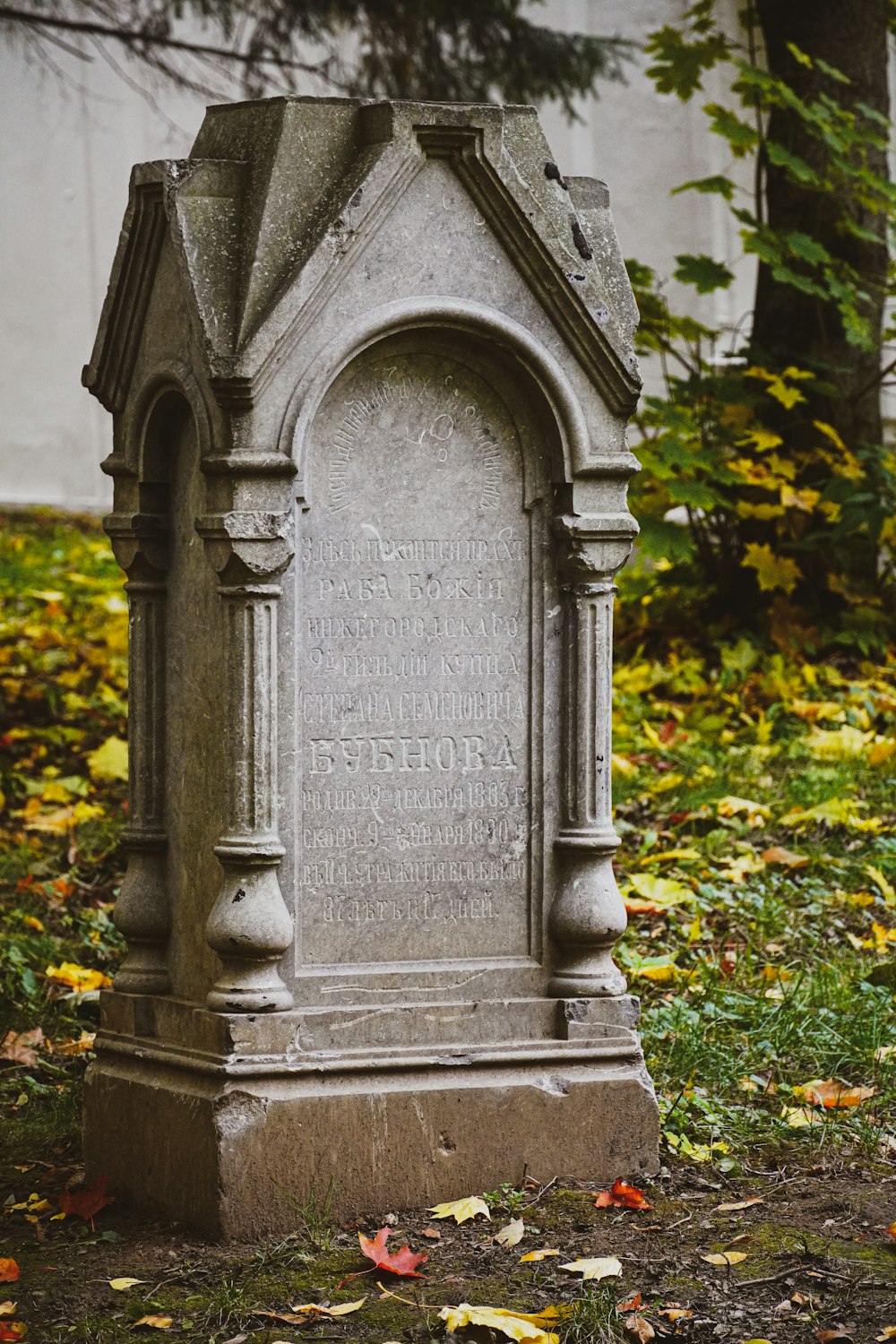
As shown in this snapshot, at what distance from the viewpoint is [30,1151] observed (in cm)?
433

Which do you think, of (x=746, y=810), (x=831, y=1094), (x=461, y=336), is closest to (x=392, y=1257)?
(x=831, y=1094)

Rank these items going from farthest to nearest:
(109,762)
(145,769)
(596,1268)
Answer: (109,762), (145,769), (596,1268)

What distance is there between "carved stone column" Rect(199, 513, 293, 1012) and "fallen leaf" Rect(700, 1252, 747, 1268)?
107 cm

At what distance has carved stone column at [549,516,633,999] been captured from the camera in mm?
3945

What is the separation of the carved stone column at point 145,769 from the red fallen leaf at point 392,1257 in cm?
89

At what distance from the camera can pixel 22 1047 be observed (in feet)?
16.1

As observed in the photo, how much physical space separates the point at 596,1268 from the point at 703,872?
2.71 metres

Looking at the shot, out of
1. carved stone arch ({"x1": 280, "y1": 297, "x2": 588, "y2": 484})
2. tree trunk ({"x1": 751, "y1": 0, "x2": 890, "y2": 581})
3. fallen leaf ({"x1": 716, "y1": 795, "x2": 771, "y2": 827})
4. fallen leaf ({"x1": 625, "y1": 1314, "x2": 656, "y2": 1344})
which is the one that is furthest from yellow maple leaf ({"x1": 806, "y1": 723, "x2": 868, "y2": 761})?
fallen leaf ({"x1": 625, "y1": 1314, "x2": 656, "y2": 1344})

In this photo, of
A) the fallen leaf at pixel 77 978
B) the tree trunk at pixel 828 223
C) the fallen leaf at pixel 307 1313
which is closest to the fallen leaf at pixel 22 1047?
the fallen leaf at pixel 77 978

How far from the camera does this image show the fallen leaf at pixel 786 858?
596cm

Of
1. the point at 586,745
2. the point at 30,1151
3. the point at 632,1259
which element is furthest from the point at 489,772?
the point at 30,1151

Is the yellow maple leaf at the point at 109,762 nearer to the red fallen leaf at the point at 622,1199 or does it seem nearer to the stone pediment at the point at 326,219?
the stone pediment at the point at 326,219

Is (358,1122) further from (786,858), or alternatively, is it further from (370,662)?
(786,858)

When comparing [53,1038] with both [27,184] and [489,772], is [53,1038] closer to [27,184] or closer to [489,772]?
[489,772]
